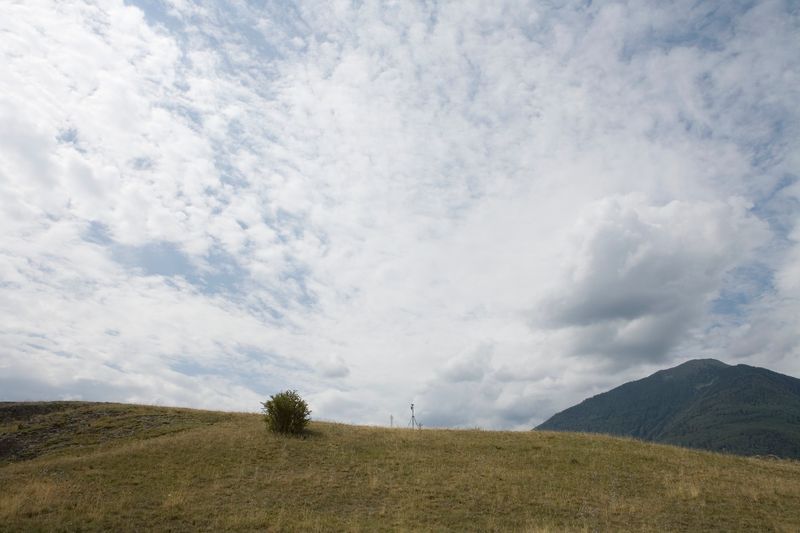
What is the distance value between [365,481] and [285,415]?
999 centimetres

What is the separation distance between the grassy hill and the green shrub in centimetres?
86

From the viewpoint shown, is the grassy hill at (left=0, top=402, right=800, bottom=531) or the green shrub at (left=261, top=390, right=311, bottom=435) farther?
the green shrub at (left=261, top=390, right=311, bottom=435)

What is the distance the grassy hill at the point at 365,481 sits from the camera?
17838 millimetres

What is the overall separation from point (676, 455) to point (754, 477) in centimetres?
457

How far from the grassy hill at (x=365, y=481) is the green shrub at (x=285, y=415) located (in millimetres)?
862

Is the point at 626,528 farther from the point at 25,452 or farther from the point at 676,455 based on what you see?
the point at 25,452

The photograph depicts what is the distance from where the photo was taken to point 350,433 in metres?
32.8

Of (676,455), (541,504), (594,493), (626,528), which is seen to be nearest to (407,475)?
(541,504)

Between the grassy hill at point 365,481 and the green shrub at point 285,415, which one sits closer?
the grassy hill at point 365,481

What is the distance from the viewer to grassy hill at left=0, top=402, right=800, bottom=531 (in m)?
17.8

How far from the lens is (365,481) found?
22453mm

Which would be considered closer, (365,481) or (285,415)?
(365,481)

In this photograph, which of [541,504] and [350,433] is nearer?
[541,504]

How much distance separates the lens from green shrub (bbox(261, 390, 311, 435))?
30922 mm
